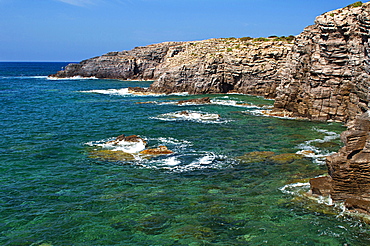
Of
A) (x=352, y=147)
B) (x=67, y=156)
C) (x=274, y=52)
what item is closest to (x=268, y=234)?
(x=352, y=147)

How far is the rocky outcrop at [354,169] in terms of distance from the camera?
61.7ft

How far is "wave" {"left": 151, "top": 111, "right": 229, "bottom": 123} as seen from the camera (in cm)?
4884

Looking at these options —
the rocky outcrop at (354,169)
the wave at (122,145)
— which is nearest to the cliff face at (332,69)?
the rocky outcrop at (354,169)

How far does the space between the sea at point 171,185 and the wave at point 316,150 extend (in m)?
0.08

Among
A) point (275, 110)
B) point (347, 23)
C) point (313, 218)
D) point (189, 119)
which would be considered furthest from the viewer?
point (275, 110)

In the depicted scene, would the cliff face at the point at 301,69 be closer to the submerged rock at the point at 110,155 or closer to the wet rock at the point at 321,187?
the wet rock at the point at 321,187

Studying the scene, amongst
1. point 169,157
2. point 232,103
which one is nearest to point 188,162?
point 169,157

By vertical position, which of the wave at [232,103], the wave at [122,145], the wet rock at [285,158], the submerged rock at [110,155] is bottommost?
the submerged rock at [110,155]

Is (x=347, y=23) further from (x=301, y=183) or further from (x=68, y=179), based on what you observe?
(x=68, y=179)

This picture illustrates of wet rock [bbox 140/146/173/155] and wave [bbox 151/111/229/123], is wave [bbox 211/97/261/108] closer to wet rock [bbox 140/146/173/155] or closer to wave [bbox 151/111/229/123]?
wave [bbox 151/111/229/123]

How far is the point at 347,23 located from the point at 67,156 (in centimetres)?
3607

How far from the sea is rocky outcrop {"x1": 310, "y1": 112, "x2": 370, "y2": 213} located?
2.94ft

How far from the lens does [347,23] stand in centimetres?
4212

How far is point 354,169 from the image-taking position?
19.0m
